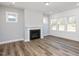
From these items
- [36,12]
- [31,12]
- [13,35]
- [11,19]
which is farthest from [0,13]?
[36,12]

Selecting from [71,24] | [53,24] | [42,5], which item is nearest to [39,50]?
[42,5]

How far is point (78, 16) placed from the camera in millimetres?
5984

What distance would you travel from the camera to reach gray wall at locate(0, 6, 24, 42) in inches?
212

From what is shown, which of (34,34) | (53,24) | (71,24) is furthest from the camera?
(53,24)

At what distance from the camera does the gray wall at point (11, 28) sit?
539 cm

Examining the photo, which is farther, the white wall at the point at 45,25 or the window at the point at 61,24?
the white wall at the point at 45,25

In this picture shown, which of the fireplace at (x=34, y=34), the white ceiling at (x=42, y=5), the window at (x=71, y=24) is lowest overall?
the fireplace at (x=34, y=34)

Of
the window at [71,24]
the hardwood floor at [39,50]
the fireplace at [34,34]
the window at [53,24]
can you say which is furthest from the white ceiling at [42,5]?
the window at [53,24]

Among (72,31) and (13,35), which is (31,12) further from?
(72,31)

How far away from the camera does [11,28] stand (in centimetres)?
587

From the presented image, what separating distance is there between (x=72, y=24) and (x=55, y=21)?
7.82ft

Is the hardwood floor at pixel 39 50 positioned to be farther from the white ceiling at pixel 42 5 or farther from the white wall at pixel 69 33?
the white ceiling at pixel 42 5

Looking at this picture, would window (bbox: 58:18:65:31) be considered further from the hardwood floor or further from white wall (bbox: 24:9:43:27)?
the hardwood floor

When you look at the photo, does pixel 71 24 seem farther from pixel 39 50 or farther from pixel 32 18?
pixel 39 50
